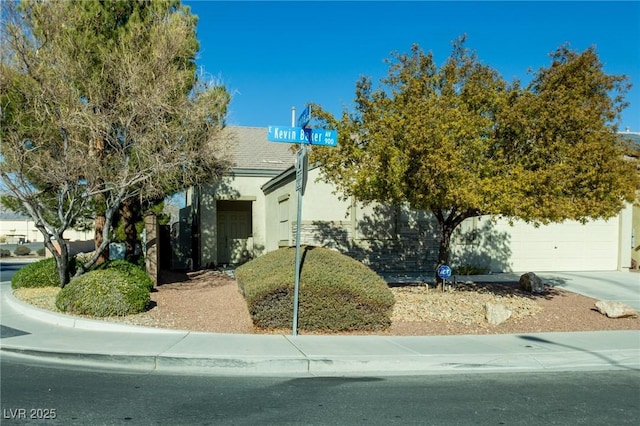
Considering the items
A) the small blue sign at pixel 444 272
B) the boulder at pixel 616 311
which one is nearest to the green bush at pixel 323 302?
the small blue sign at pixel 444 272

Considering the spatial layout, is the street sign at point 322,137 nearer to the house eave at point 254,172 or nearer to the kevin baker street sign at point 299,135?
the kevin baker street sign at point 299,135

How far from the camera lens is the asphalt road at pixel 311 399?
5348mm

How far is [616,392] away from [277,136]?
5988 mm

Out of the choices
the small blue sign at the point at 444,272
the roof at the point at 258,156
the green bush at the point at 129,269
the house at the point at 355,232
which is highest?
the roof at the point at 258,156

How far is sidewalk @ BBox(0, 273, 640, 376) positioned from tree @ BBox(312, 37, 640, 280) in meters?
2.64

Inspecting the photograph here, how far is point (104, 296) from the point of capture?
33.8 ft

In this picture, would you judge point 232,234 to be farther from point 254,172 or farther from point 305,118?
point 305,118

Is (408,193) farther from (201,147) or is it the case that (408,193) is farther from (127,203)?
(127,203)

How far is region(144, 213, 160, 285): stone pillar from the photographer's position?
47.5 ft

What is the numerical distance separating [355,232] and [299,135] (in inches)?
316

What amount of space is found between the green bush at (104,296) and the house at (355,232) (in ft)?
19.5

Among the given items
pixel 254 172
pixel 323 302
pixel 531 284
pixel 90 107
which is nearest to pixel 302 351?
pixel 323 302

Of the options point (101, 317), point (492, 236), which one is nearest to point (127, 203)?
point (101, 317)

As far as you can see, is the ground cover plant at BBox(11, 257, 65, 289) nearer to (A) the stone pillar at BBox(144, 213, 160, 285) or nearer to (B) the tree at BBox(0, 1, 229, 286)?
(B) the tree at BBox(0, 1, 229, 286)
